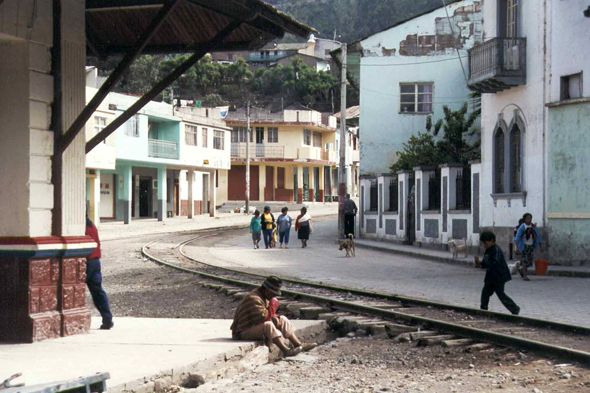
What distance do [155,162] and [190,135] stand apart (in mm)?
5878

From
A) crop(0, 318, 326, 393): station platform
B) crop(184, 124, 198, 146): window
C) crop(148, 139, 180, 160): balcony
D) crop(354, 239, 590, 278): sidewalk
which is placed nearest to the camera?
crop(0, 318, 326, 393): station platform

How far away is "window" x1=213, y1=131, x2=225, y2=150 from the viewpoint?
6500 centimetres

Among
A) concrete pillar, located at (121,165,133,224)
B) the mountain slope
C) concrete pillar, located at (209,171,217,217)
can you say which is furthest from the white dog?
the mountain slope

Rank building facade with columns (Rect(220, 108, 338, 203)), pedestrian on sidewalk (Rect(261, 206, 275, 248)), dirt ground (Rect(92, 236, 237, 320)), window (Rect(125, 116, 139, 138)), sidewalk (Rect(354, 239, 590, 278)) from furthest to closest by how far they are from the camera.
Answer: building facade with columns (Rect(220, 108, 338, 203)), window (Rect(125, 116, 139, 138)), pedestrian on sidewalk (Rect(261, 206, 275, 248)), sidewalk (Rect(354, 239, 590, 278)), dirt ground (Rect(92, 236, 237, 320))

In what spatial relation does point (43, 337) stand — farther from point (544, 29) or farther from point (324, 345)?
point (544, 29)

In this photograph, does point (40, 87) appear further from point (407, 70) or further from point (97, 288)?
point (407, 70)

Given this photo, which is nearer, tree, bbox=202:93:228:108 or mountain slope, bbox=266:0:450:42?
tree, bbox=202:93:228:108

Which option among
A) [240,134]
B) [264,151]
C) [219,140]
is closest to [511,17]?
[219,140]

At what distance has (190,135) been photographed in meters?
60.8

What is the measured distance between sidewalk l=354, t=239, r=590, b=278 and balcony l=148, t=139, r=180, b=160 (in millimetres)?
21231

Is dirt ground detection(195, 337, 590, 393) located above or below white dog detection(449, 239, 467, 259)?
below

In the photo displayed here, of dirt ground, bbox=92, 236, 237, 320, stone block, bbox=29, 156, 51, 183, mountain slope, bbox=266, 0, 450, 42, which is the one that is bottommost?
dirt ground, bbox=92, 236, 237, 320

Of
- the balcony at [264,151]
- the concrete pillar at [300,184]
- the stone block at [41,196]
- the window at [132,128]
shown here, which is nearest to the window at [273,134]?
the balcony at [264,151]

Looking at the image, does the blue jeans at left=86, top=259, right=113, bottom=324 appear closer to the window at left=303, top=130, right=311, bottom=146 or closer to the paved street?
the paved street
